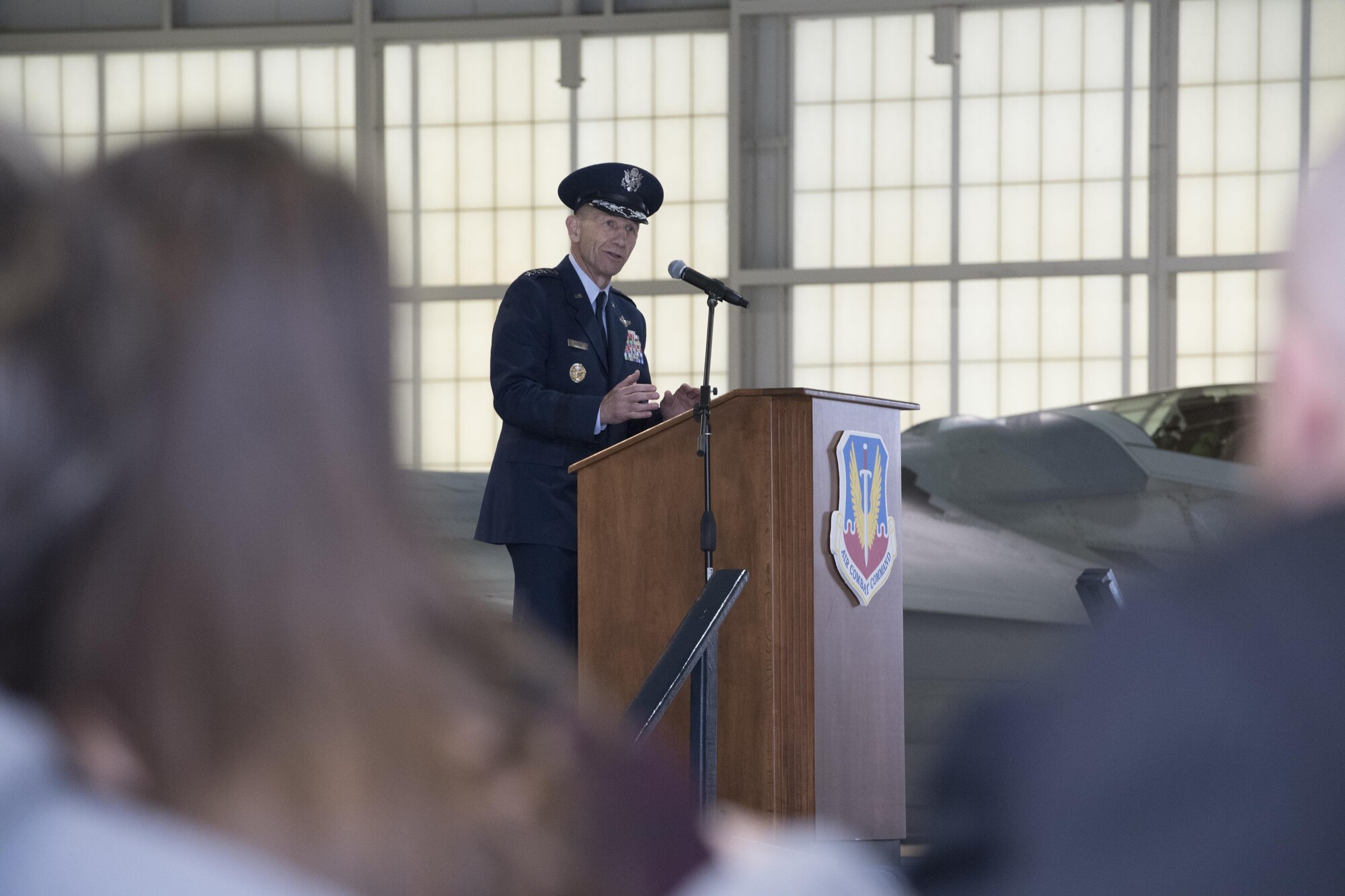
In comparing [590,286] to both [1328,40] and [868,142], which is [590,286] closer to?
[868,142]

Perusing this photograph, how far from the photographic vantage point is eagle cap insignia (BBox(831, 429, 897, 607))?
2715 millimetres

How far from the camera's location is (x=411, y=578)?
0.50m

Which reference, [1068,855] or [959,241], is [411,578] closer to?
[1068,855]

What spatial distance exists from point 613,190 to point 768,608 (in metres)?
1.19

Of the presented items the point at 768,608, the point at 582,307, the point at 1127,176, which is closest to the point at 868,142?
the point at 1127,176

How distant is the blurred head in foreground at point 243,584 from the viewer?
18.2 inches

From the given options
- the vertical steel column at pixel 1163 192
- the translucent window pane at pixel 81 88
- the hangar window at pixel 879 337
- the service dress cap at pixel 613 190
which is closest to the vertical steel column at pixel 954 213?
the hangar window at pixel 879 337

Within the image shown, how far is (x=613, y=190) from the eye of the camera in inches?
131

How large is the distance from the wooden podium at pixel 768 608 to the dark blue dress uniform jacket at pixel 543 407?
0.71 ft

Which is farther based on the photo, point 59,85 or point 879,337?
point 59,85

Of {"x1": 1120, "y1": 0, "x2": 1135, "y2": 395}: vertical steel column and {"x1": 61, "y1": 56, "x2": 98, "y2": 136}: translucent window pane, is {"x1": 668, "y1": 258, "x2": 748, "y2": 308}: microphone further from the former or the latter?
{"x1": 61, "y1": 56, "x2": 98, "y2": 136}: translucent window pane

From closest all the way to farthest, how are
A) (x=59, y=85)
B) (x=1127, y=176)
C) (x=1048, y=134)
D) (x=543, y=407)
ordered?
(x=543, y=407) < (x=1127, y=176) < (x=1048, y=134) < (x=59, y=85)

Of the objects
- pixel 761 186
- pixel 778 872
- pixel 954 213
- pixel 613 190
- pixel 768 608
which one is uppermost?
pixel 761 186

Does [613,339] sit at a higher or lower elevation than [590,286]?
lower
